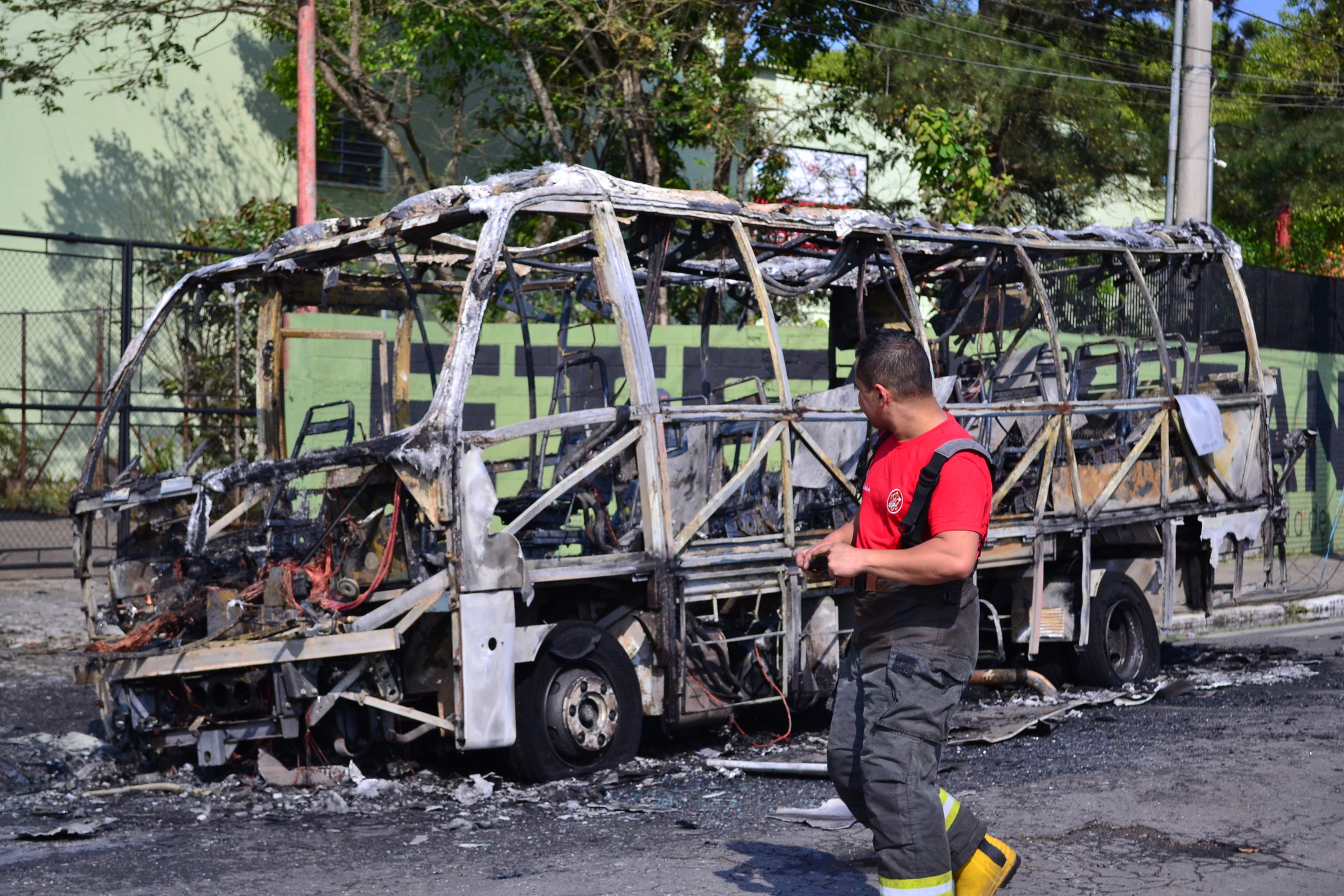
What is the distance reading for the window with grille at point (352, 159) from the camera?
19438mm

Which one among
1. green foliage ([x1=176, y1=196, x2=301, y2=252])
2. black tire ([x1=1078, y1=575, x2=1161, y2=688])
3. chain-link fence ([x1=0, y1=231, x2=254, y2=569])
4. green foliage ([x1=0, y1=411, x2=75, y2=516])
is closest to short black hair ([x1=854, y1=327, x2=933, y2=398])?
black tire ([x1=1078, y1=575, x2=1161, y2=688])

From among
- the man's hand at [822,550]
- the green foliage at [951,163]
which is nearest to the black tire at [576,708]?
the man's hand at [822,550]

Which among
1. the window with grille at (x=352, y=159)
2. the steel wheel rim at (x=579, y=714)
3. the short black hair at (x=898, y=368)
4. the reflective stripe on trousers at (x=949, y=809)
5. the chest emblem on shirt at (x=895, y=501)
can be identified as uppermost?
the window with grille at (x=352, y=159)

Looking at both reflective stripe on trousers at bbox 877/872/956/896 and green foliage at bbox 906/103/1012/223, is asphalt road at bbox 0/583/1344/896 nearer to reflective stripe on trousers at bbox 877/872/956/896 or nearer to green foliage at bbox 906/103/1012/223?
reflective stripe on trousers at bbox 877/872/956/896

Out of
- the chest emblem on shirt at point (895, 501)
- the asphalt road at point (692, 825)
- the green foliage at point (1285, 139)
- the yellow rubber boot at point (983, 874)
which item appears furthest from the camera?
the green foliage at point (1285, 139)

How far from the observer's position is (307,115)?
11.6m

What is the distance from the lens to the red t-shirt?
3.68m

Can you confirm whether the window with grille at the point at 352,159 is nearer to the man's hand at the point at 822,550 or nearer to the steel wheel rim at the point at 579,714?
the steel wheel rim at the point at 579,714

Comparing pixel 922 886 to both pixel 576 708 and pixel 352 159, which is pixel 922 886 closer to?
pixel 576 708

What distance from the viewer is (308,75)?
464 inches

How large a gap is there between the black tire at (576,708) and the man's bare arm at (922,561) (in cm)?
265

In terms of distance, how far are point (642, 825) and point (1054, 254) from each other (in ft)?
16.6

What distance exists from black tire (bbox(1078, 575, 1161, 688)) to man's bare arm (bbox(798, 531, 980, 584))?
17.6ft

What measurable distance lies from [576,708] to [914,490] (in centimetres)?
286
